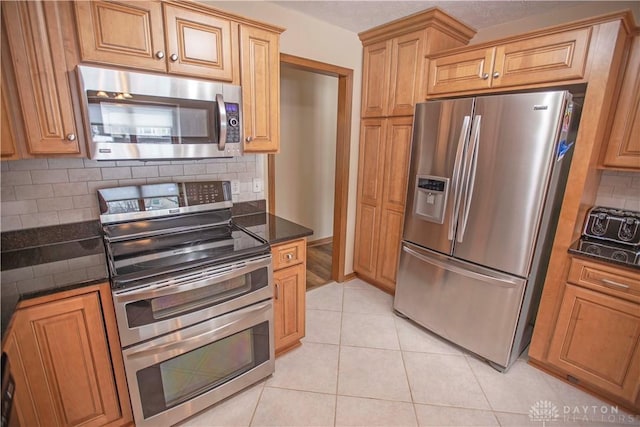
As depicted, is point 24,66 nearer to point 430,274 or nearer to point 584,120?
point 430,274

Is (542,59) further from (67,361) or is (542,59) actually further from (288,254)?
(67,361)

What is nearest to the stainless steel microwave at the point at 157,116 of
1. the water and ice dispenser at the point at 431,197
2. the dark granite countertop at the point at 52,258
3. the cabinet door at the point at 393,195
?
the dark granite countertop at the point at 52,258

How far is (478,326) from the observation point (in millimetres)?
2082

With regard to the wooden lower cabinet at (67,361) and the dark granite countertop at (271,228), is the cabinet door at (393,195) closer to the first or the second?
the dark granite countertop at (271,228)

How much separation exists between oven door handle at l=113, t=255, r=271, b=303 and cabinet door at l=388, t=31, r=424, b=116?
1707 mm

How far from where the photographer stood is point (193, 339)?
1520 mm

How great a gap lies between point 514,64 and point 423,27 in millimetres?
760

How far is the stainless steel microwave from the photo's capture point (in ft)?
4.46

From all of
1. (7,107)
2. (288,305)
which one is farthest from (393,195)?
(7,107)

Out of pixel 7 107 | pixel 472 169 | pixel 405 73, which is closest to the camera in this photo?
pixel 7 107

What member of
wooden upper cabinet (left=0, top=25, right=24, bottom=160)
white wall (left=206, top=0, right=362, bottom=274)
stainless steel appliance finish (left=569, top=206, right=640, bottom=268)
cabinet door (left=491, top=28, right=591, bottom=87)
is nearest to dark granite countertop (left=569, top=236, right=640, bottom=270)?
stainless steel appliance finish (left=569, top=206, right=640, bottom=268)

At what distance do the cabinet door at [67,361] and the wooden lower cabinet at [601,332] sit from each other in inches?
99.0

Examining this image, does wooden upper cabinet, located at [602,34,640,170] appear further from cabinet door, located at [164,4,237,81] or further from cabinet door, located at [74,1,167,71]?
cabinet door, located at [74,1,167,71]

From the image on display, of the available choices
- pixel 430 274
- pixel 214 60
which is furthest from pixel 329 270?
pixel 214 60
